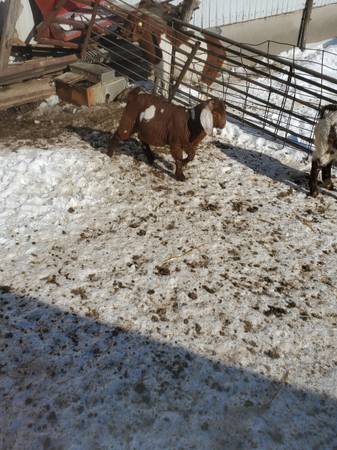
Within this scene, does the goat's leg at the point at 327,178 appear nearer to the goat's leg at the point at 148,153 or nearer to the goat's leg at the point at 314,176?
the goat's leg at the point at 314,176

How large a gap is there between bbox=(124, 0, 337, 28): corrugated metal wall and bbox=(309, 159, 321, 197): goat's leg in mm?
7579

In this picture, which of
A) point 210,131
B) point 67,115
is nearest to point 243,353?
point 210,131

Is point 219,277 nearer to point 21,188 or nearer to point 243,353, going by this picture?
point 243,353

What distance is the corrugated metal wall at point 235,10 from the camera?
11.7 meters

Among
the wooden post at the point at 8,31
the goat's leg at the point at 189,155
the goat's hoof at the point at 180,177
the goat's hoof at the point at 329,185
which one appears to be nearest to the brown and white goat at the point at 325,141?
the goat's hoof at the point at 329,185

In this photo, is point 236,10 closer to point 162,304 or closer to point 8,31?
point 8,31

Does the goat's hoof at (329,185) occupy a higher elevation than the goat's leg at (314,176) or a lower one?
lower

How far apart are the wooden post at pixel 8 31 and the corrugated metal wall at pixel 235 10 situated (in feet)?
15.0

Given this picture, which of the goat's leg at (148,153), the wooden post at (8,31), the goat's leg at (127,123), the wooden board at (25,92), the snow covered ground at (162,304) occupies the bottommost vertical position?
the snow covered ground at (162,304)

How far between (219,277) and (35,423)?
259 cm

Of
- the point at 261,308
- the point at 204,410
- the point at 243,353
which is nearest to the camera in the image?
the point at 204,410

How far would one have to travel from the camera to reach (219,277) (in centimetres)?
496

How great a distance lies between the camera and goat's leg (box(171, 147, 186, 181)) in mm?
6340

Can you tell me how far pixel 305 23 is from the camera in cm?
1345
